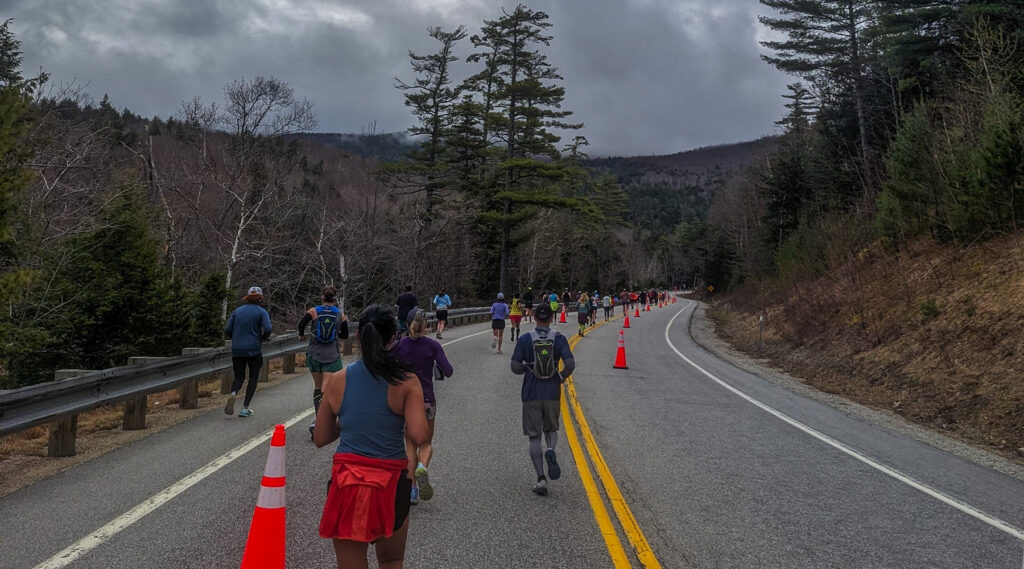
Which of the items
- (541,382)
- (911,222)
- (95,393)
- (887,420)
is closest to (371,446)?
(541,382)

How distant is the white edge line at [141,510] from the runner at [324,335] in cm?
116

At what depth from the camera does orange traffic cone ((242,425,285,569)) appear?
126 inches

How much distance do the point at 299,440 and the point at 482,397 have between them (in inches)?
156

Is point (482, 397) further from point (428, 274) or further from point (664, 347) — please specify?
point (428, 274)

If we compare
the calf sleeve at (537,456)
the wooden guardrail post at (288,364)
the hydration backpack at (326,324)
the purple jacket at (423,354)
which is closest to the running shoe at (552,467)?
the calf sleeve at (537,456)

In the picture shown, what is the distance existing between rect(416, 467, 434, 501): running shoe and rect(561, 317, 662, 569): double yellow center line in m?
1.54

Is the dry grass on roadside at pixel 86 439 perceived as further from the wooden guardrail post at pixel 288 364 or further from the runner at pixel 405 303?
the runner at pixel 405 303

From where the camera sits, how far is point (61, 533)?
453 centimetres

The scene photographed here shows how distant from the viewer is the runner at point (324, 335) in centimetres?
803

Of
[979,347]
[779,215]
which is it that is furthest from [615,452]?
[779,215]

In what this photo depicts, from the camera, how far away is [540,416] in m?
6.27

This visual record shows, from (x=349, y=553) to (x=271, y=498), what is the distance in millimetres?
687

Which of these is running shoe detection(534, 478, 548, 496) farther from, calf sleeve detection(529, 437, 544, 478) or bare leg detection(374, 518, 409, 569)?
bare leg detection(374, 518, 409, 569)

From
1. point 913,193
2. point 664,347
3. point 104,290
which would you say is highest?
point 913,193
